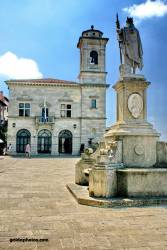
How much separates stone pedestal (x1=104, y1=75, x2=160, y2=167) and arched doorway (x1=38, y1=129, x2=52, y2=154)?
31.7 meters

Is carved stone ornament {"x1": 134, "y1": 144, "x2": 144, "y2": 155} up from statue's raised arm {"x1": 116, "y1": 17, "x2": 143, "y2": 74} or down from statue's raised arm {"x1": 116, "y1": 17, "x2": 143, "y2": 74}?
down

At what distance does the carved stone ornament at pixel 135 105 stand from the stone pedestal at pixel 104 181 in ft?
6.61

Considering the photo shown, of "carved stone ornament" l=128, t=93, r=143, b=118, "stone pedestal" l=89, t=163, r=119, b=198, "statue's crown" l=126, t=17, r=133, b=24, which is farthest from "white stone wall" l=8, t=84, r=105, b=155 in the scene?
"stone pedestal" l=89, t=163, r=119, b=198

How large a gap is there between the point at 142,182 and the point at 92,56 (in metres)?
37.4

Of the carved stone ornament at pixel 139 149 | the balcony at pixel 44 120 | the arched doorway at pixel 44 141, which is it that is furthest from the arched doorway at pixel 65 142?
the carved stone ornament at pixel 139 149

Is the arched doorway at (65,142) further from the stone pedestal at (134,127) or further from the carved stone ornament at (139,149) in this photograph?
the carved stone ornament at (139,149)

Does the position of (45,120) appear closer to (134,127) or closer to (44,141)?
(44,141)

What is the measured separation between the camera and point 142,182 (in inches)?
281

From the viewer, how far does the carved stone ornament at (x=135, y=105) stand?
28.1 feet

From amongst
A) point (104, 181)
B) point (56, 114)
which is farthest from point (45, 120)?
point (104, 181)

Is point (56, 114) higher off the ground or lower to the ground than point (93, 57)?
lower

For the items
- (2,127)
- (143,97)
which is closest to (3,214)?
(143,97)

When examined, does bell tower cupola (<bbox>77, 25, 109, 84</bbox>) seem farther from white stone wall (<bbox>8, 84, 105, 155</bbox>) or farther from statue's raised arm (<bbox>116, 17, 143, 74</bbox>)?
statue's raised arm (<bbox>116, 17, 143, 74</bbox>)

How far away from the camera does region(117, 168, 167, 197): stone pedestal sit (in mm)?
7055
